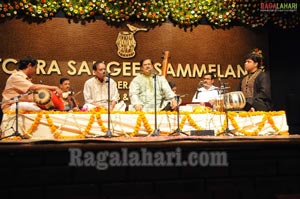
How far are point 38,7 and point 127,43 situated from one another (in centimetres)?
212

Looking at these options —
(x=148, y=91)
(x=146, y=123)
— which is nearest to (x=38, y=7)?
(x=148, y=91)

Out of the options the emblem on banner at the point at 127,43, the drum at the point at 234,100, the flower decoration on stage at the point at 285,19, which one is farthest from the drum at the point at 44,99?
the flower decoration on stage at the point at 285,19

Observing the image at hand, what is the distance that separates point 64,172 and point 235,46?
7530mm

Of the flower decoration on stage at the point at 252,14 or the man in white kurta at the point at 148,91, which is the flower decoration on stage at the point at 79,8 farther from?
the flower decoration on stage at the point at 252,14

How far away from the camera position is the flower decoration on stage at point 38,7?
25.2 ft

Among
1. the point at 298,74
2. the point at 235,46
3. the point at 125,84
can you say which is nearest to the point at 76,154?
the point at 125,84

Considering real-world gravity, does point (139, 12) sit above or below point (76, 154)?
above

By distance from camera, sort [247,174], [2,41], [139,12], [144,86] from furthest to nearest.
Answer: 1. [139,12]
2. [2,41]
3. [144,86]
4. [247,174]

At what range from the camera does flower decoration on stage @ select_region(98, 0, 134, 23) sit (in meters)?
8.12

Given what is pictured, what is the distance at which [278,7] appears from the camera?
8.94 m

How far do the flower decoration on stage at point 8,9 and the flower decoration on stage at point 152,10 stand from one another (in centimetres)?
262

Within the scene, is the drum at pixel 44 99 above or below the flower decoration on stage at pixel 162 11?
below

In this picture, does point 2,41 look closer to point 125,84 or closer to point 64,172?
point 125,84

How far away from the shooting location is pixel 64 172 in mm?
2254
